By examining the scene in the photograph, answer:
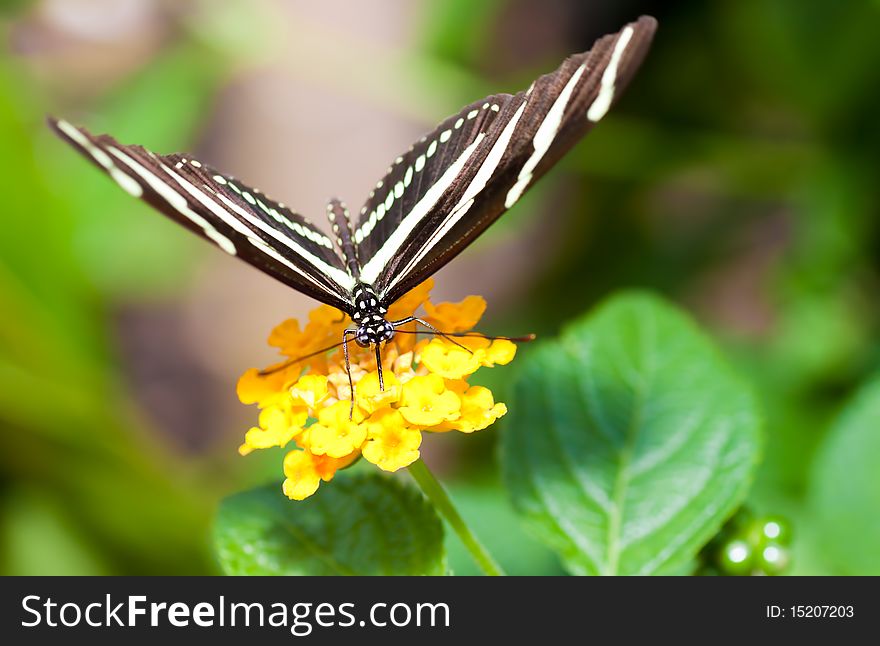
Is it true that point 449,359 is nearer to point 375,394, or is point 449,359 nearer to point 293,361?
point 375,394

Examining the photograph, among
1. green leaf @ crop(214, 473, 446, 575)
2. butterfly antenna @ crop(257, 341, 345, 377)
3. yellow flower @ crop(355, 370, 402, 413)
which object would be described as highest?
butterfly antenna @ crop(257, 341, 345, 377)

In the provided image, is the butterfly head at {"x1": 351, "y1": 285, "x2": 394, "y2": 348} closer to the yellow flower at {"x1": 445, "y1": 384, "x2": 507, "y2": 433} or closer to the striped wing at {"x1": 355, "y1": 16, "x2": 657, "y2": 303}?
the striped wing at {"x1": 355, "y1": 16, "x2": 657, "y2": 303}

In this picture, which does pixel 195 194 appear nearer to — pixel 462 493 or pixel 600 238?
pixel 462 493

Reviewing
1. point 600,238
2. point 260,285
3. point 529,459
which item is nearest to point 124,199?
point 260,285

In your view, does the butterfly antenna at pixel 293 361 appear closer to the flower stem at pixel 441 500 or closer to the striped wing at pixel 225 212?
the striped wing at pixel 225 212

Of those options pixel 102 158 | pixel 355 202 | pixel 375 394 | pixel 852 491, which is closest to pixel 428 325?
pixel 375 394

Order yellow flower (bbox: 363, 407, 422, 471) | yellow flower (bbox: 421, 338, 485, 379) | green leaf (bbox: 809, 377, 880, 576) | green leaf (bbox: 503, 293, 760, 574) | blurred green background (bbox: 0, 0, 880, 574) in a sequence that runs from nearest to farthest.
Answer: yellow flower (bbox: 363, 407, 422, 471) → yellow flower (bbox: 421, 338, 485, 379) → green leaf (bbox: 503, 293, 760, 574) → green leaf (bbox: 809, 377, 880, 576) → blurred green background (bbox: 0, 0, 880, 574)

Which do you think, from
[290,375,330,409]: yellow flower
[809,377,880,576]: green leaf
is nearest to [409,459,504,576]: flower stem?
[290,375,330,409]: yellow flower
